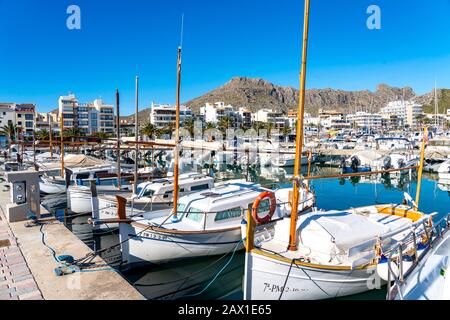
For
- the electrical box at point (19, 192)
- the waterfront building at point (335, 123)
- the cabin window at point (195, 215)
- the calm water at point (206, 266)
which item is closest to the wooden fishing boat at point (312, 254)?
the calm water at point (206, 266)

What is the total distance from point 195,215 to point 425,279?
896cm

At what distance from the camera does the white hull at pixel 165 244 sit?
12.8 meters

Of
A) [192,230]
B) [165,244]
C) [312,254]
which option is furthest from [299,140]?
[165,244]

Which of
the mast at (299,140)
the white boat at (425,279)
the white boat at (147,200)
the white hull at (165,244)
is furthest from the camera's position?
the white boat at (147,200)

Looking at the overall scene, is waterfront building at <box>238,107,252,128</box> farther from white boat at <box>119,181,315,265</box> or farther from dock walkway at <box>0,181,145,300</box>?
dock walkway at <box>0,181,145,300</box>

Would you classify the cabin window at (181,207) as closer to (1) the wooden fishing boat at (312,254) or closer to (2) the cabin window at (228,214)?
(2) the cabin window at (228,214)

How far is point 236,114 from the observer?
133 metres

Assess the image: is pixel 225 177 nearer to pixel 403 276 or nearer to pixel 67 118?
pixel 403 276

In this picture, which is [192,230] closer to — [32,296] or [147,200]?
[147,200]

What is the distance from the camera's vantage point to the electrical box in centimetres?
1502

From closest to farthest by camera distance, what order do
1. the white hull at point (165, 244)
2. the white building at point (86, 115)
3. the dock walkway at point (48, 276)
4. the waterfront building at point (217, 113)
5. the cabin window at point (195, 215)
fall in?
the dock walkway at point (48, 276) < the white hull at point (165, 244) < the cabin window at point (195, 215) < the white building at point (86, 115) < the waterfront building at point (217, 113)
